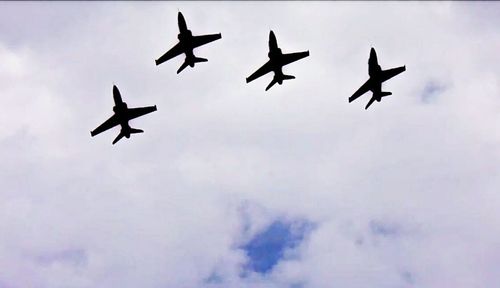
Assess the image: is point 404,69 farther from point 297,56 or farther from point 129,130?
point 129,130

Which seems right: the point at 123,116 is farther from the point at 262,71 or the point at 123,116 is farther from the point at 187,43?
the point at 262,71

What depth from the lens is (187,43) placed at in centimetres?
14075

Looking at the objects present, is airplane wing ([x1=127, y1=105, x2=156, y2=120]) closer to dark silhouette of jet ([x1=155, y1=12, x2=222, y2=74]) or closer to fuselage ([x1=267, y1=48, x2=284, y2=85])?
dark silhouette of jet ([x1=155, y1=12, x2=222, y2=74])

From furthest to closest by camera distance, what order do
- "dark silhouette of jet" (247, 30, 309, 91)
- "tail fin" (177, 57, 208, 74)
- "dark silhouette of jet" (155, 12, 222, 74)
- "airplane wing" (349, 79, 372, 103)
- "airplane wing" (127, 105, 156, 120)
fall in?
"tail fin" (177, 57, 208, 74) < "airplane wing" (349, 79, 372, 103) < "airplane wing" (127, 105, 156, 120) < "dark silhouette of jet" (155, 12, 222, 74) < "dark silhouette of jet" (247, 30, 309, 91)

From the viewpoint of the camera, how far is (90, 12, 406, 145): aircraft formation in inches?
5477

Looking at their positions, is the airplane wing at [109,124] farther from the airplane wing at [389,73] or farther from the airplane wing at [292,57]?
the airplane wing at [389,73]

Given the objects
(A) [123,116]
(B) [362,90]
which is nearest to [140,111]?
(A) [123,116]

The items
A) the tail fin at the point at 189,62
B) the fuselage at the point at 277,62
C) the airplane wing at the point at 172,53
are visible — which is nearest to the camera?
the fuselage at the point at 277,62

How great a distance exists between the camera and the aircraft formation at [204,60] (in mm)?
139125

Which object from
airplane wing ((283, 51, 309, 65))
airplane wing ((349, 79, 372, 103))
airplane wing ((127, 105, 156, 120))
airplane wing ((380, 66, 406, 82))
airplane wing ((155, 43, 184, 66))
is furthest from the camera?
airplane wing ((349, 79, 372, 103))

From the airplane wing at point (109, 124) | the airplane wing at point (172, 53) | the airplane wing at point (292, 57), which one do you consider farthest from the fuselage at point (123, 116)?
the airplane wing at point (292, 57)

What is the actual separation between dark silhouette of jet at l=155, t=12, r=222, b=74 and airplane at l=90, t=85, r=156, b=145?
8.39 m

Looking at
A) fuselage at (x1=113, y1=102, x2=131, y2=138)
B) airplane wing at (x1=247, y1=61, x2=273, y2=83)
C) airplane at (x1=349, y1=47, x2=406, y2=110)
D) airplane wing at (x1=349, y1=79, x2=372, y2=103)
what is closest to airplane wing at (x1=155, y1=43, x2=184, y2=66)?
fuselage at (x1=113, y1=102, x2=131, y2=138)

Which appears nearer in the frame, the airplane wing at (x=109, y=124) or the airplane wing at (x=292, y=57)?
the airplane wing at (x=292, y=57)
